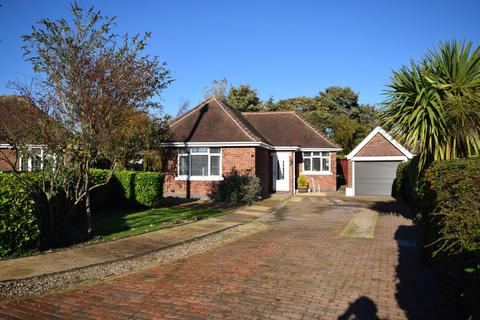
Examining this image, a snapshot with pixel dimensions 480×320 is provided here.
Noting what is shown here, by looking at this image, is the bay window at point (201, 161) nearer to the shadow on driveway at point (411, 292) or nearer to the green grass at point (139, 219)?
the green grass at point (139, 219)

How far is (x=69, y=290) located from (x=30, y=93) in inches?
222

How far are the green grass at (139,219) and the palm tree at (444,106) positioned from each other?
724 cm

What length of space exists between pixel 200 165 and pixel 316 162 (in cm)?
988

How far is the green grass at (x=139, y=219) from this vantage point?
10.5 metres

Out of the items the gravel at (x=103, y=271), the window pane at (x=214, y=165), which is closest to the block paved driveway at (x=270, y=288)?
the gravel at (x=103, y=271)

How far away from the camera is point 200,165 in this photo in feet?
65.9

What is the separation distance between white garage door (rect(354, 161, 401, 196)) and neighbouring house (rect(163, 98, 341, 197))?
272cm

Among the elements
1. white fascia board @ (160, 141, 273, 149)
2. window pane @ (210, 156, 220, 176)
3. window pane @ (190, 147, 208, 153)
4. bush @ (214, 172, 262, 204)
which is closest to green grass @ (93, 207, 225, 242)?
bush @ (214, 172, 262, 204)

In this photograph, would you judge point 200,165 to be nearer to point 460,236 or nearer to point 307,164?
point 307,164

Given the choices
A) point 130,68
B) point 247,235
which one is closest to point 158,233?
point 247,235

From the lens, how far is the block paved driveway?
5.11 m

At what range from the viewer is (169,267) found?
23.7 ft

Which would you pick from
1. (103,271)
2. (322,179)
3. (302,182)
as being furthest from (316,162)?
(103,271)

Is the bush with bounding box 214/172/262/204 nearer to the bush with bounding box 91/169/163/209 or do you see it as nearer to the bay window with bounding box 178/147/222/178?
the bay window with bounding box 178/147/222/178
